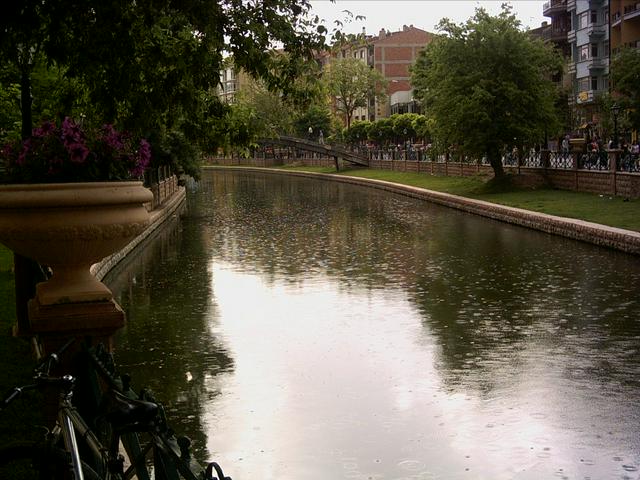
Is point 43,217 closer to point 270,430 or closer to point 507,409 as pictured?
point 270,430

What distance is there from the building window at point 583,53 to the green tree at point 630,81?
24015 mm

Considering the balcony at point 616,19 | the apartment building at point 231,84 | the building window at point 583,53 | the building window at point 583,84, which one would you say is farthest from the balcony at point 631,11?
the apartment building at point 231,84

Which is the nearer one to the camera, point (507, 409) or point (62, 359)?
point (62, 359)

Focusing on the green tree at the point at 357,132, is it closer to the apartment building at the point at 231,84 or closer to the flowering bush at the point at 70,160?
→ the apartment building at the point at 231,84

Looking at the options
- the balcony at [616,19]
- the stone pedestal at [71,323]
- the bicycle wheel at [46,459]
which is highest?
the balcony at [616,19]

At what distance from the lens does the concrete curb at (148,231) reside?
17.7 m

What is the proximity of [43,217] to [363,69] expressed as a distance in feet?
312

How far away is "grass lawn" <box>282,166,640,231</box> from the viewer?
25719mm

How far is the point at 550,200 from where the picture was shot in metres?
33.0

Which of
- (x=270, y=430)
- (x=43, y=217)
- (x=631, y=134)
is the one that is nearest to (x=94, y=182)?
(x=43, y=217)

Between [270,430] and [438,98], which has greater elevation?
[438,98]

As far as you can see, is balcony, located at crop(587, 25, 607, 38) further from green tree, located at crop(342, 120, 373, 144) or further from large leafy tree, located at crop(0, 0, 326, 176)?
large leafy tree, located at crop(0, 0, 326, 176)

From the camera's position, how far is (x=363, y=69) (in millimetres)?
98625

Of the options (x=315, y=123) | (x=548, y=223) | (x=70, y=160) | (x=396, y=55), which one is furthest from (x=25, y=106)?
(x=396, y=55)
